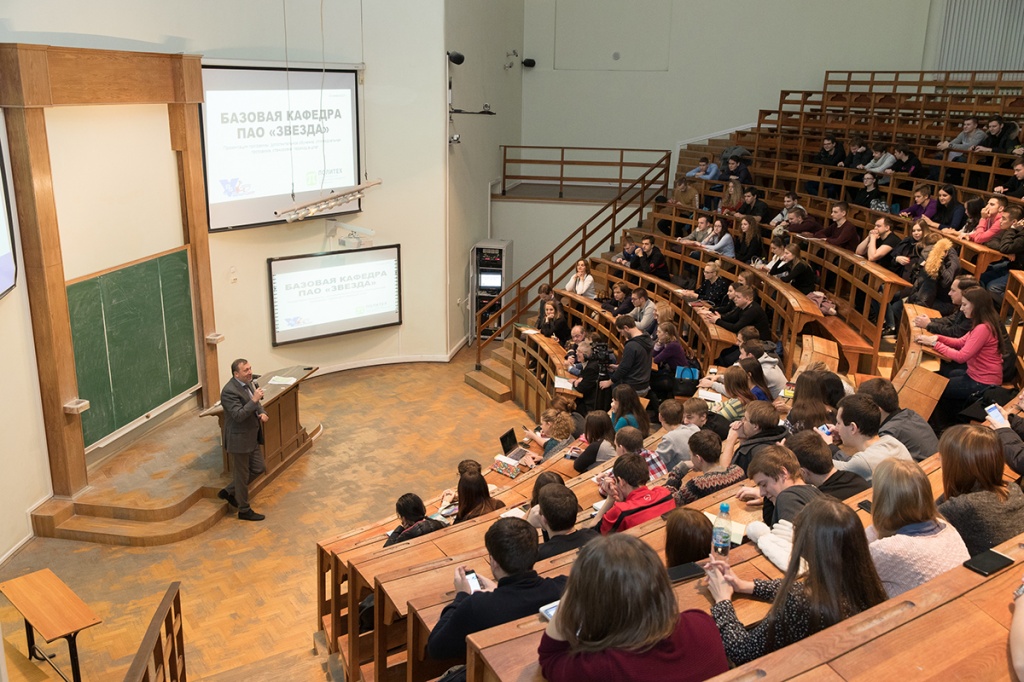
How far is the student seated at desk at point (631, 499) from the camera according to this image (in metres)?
4.05

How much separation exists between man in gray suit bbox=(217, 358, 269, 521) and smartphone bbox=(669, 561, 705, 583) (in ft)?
16.2

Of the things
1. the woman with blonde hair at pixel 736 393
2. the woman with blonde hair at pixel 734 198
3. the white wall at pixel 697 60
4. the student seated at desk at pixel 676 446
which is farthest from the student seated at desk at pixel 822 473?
the white wall at pixel 697 60

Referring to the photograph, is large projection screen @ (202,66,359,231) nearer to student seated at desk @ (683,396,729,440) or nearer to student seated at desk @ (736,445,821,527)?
student seated at desk @ (683,396,729,440)

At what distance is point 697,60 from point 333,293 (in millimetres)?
8223

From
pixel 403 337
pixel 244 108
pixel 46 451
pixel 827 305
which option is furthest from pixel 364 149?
pixel 827 305

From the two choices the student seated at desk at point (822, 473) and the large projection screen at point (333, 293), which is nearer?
the student seated at desk at point (822, 473)

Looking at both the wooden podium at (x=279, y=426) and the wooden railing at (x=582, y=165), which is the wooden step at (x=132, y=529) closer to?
the wooden podium at (x=279, y=426)

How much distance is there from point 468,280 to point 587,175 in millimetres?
4266

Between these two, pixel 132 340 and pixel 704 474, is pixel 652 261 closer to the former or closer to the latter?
pixel 132 340

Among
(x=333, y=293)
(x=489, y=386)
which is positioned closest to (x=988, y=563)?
(x=489, y=386)

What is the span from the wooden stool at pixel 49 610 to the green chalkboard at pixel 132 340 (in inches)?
95.9

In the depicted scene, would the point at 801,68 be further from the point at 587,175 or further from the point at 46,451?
the point at 46,451

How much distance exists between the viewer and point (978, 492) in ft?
10.4

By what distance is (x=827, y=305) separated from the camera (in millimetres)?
7672
